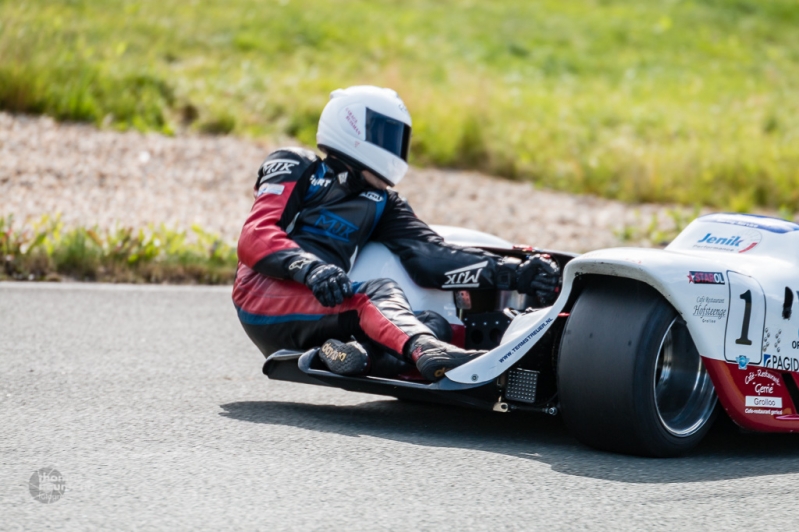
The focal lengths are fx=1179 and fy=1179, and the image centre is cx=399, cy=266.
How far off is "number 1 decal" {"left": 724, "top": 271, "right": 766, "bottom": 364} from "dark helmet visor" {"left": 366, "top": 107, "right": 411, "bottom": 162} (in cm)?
188

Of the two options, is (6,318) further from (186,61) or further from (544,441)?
(186,61)

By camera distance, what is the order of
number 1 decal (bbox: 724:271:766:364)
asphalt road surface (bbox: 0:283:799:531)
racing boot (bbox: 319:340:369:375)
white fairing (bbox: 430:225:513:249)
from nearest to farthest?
asphalt road surface (bbox: 0:283:799:531) → number 1 decal (bbox: 724:271:766:364) → racing boot (bbox: 319:340:369:375) → white fairing (bbox: 430:225:513:249)

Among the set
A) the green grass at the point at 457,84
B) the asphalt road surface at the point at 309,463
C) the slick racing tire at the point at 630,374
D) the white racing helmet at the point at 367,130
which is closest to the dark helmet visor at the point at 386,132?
the white racing helmet at the point at 367,130

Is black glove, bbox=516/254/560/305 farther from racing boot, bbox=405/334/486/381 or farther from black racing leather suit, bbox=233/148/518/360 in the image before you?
racing boot, bbox=405/334/486/381

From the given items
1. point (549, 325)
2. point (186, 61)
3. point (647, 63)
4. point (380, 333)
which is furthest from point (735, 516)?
point (647, 63)

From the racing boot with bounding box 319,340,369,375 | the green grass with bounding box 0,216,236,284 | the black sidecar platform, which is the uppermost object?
the green grass with bounding box 0,216,236,284

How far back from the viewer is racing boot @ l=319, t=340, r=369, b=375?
479 centimetres

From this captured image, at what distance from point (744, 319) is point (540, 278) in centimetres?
118

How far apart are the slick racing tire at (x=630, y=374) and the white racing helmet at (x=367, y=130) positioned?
60.8 inches

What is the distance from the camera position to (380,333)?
491cm

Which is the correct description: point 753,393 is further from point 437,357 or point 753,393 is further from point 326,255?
point 326,255

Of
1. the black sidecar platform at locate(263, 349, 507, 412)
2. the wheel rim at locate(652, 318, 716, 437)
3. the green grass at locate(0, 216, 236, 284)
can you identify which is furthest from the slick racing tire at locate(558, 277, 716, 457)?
the green grass at locate(0, 216, 236, 284)

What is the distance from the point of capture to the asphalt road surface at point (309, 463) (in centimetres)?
355

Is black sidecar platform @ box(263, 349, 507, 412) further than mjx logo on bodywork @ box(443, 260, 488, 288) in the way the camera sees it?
No
